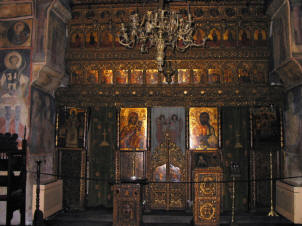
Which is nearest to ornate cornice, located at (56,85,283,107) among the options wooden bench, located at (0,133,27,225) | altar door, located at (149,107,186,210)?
altar door, located at (149,107,186,210)

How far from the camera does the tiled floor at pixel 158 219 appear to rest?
230 inches

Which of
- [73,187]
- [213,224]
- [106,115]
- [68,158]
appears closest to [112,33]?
[106,115]

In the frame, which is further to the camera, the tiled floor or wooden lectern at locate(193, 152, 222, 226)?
the tiled floor

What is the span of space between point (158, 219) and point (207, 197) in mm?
1369

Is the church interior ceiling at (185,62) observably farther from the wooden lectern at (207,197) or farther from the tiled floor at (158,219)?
the tiled floor at (158,219)

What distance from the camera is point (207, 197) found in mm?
5352

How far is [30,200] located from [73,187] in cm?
116

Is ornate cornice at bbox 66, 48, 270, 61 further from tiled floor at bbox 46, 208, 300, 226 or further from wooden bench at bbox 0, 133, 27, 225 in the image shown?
tiled floor at bbox 46, 208, 300, 226

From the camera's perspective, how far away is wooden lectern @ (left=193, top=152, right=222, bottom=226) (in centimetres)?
534

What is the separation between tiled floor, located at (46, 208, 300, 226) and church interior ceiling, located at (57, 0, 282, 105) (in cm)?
255

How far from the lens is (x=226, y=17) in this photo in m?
6.95

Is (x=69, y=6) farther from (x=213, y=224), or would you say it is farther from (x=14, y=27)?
(x=213, y=224)

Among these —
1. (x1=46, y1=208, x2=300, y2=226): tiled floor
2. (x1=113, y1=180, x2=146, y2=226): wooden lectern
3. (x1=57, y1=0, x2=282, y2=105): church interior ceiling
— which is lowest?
(x1=46, y1=208, x2=300, y2=226): tiled floor

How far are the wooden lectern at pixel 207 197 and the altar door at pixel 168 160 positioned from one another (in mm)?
1389
